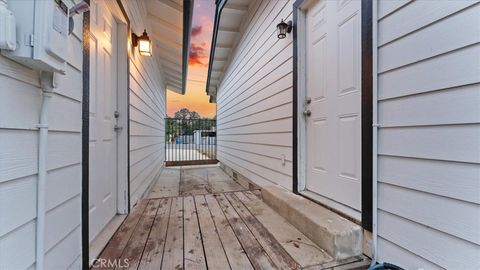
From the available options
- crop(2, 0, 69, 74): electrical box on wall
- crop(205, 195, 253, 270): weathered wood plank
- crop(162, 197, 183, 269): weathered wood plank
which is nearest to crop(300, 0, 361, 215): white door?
crop(205, 195, 253, 270): weathered wood plank

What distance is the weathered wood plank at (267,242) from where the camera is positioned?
1.40m

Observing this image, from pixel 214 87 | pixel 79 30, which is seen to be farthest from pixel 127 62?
pixel 214 87

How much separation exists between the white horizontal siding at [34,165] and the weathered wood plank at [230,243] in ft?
2.92

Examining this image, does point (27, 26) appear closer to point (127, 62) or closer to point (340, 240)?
point (127, 62)

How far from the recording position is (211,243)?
1652mm

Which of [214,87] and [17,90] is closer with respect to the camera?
[17,90]

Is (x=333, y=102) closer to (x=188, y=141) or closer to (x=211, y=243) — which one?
(x=211, y=243)

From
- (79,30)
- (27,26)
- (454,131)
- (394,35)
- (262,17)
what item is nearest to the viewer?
(27,26)

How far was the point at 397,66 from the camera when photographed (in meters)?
1.34

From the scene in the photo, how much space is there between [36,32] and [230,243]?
A: 159 centimetres

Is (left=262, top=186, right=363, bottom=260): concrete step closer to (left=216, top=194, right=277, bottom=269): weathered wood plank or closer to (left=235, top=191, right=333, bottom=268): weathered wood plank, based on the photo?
(left=235, top=191, right=333, bottom=268): weathered wood plank

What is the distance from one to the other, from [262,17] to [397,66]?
103 inches

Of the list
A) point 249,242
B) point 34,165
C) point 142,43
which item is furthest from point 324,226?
point 142,43

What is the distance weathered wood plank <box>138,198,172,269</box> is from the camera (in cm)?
140
